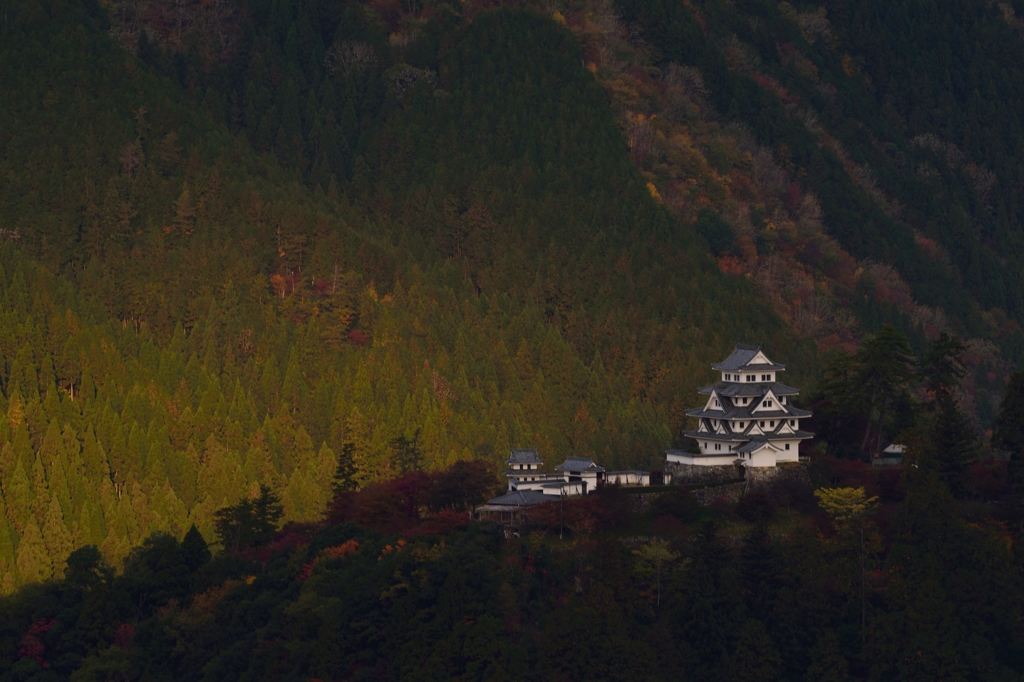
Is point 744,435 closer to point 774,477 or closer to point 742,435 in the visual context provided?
point 742,435

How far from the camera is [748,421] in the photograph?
132 metres

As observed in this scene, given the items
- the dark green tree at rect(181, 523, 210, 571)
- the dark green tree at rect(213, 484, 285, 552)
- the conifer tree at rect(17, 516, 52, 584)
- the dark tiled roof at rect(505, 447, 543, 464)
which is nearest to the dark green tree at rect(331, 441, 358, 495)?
the dark green tree at rect(213, 484, 285, 552)

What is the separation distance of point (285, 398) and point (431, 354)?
14.5 meters

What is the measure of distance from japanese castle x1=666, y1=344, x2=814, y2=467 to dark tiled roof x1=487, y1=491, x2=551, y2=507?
30.4 feet

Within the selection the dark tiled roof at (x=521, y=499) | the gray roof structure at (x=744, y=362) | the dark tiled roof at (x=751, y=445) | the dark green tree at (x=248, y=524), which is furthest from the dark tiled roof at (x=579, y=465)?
the dark green tree at (x=248, y=524)

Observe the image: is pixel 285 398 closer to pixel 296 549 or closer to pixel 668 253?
pixel 296 549

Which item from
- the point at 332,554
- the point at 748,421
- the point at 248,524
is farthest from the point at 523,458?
the point at 248,524

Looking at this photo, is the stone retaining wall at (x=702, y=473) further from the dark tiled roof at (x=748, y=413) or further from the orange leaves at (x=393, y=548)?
the orange leaves at (x=393, y=548)

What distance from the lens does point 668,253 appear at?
655 ft

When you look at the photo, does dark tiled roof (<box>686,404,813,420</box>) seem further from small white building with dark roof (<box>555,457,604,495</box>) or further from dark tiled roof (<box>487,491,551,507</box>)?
dark tiled roof (<box>487,491,551,507</box>)

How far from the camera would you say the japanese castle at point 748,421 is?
130 metres

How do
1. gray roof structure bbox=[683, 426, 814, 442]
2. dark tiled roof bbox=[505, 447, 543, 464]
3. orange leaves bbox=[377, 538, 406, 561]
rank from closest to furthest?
orange leaves bbox=[377, 538, 406, 561] → gray roof structure bbox=[683, 426, 814, 442] → dark tiled roof bbox=[505, 447, 543, 464]

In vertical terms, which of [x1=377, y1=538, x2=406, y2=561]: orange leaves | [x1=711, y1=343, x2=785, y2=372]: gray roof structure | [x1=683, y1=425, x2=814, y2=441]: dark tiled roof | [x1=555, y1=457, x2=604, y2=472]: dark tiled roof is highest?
[x1=711, y1=343, x2=785, y2=372]: gray roof structure

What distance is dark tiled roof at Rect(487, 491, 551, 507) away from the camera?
12644 cm
